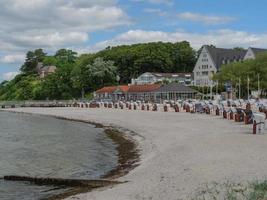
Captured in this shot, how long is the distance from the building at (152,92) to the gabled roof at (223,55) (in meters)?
25.6

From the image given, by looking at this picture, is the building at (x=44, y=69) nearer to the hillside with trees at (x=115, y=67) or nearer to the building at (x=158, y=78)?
the hillside with trees at (x=115, y=67)

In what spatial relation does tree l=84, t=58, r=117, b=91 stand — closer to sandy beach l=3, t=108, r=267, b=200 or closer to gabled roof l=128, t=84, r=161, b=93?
gabled roof l=128, t=84, r=161, b=93

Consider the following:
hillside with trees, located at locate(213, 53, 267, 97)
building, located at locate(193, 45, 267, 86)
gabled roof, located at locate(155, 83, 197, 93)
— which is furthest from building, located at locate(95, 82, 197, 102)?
building, located at locate(193, 45, 267, 86)

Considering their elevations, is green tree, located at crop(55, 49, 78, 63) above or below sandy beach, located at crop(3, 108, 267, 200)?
above

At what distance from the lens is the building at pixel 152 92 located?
108625mm

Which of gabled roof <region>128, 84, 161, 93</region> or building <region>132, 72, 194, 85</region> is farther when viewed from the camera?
building <region>132, 72, 194, 85</region>

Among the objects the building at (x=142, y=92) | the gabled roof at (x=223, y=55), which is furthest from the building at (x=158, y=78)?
the building at (x=142, y=92)

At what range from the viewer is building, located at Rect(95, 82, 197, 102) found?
109m

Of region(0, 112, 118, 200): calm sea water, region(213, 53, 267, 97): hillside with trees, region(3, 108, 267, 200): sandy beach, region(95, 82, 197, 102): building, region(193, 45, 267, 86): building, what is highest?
region(193, 45, 267, 86): building

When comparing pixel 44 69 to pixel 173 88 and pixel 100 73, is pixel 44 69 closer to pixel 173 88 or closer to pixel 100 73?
pixel 100 73

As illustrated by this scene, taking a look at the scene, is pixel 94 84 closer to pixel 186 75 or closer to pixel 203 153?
pixel 186 75

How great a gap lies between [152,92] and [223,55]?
3372cm

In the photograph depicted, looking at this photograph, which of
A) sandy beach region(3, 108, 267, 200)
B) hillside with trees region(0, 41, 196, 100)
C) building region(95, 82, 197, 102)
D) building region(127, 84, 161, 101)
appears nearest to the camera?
sandy beach region(3, 108, 267, 200)

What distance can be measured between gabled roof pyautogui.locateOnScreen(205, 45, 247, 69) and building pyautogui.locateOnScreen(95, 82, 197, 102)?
25.6m
